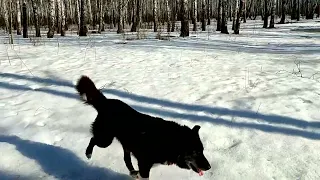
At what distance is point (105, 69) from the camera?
730 centimetres

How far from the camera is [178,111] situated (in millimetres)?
4859

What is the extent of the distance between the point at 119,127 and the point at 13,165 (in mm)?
1350

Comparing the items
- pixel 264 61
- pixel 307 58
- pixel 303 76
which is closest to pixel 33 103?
pixel 303 76

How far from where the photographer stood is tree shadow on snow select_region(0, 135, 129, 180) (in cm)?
342

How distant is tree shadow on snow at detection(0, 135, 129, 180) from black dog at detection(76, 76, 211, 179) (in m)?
0.30

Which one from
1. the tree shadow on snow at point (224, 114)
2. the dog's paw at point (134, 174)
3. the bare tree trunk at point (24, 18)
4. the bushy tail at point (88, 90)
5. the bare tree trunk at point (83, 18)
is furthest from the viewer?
the bare tree trunk at point (83, 18)

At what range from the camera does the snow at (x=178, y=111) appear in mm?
3518

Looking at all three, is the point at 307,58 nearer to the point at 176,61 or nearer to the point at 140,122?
the point at 176,61

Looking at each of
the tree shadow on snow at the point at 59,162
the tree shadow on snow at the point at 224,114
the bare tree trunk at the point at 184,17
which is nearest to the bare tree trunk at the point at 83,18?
the bare tree trunk at the point at 184,17

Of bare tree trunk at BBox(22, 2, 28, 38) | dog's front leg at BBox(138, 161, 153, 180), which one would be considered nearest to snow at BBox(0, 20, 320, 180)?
dog's front leg at BBox(138, 161, 153, 180)

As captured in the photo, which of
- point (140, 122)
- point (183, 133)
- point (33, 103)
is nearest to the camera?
point (183, 133)

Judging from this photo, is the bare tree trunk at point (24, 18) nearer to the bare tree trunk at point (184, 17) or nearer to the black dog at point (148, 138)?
the bare tree trunk at point (184, 17)

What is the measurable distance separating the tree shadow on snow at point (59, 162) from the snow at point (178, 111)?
11 mm

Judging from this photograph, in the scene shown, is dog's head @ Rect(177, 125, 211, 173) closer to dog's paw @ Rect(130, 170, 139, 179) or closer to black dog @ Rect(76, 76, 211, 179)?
black dog @ Rect(76, 76, 211, 179)
